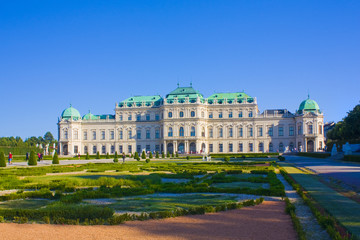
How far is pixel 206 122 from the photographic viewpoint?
259ft

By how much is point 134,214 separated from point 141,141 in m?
73.7

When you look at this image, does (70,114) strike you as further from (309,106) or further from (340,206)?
(340,206)

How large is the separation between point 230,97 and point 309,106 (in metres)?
16.8

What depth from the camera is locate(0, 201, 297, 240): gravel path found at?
7281mm

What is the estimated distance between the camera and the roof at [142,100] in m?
82.7

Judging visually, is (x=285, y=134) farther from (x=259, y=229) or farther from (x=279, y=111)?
(x=259, y=229)

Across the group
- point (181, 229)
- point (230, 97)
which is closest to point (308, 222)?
point (181, 229)

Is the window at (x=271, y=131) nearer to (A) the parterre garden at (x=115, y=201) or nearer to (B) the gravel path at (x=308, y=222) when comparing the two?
(A) the parterre garden at (x=115, y=201)

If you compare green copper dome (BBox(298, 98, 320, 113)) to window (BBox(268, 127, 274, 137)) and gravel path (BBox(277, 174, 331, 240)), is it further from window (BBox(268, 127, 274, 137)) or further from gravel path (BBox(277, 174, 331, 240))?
gravel path (BBox(277, 174, 331, 240))

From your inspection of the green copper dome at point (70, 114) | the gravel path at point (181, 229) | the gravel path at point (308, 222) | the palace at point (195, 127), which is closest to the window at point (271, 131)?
the palace at point (195, 127)

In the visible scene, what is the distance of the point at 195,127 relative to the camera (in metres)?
76.3

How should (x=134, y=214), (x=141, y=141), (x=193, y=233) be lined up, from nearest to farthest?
(x=193, y=233), (x=134, y=214), (x=141, y=141)

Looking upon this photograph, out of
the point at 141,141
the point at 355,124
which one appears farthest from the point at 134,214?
the point at 141,141

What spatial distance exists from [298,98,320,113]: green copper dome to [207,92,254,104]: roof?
10.7 meters
